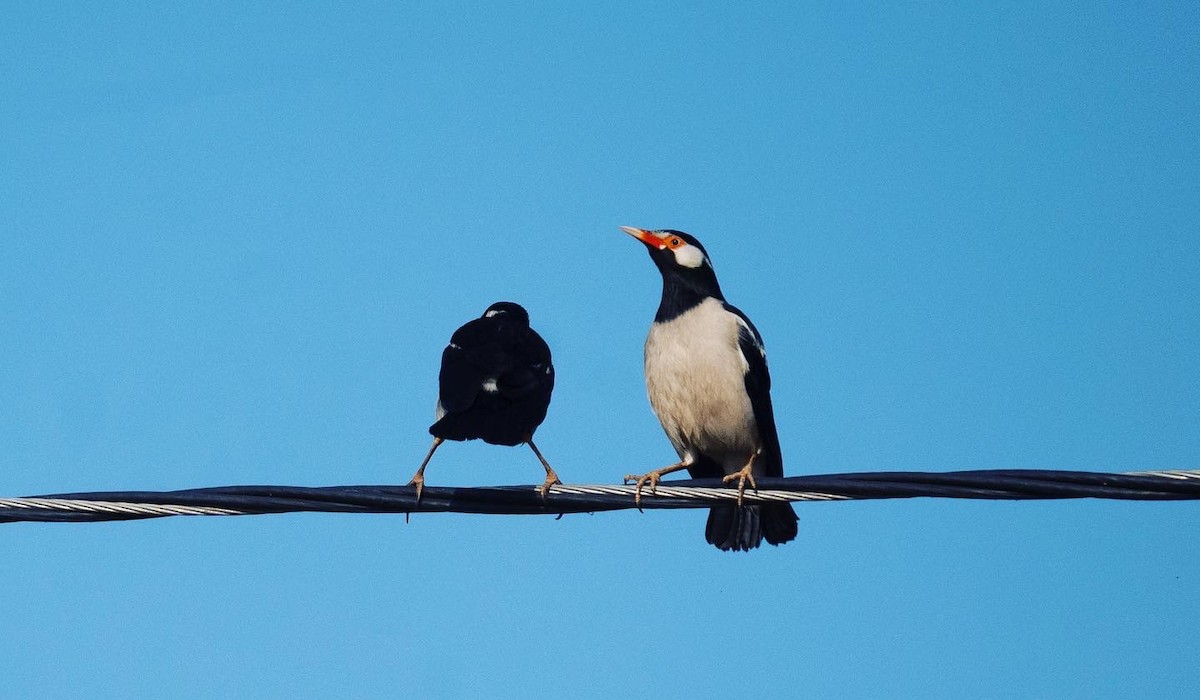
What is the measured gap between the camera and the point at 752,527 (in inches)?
275

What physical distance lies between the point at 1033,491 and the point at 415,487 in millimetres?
1892

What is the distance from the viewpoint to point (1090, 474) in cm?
418

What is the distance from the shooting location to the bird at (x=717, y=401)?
700 centimetres

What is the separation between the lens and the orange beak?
25.7 ft

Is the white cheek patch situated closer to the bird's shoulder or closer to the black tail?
the bird's shoulder

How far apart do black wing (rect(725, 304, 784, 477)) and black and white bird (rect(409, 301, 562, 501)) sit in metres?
1.44

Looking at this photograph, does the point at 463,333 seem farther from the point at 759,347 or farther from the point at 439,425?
the point at 759,347

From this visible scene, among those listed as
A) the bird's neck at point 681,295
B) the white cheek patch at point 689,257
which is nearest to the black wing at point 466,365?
the bird's neck at point 681,295

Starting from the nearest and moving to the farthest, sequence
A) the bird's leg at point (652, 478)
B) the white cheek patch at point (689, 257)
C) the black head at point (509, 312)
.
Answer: the bird's leg at point (652, 478)
the black head at point (509, 312)
the white cheek patch at point (689, 257)

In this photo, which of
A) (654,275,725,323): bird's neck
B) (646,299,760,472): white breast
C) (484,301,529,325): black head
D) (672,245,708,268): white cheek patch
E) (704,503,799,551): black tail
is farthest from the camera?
(672,245,708,268): white cheek patch

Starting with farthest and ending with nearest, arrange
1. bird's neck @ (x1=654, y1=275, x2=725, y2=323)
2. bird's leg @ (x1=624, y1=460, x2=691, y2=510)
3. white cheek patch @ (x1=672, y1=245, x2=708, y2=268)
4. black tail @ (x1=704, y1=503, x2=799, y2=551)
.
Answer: white cheek patch @ (x1=672, y1=245, x2=708, y2=268) < bird's neck @ (x1=654, y1=275, x2=725, y2=323) < black tail @ (x1=704, y1=503, x2=799, y2=551) < bird's leg @ (x1=624, y1=460, x2=691, y2=510)

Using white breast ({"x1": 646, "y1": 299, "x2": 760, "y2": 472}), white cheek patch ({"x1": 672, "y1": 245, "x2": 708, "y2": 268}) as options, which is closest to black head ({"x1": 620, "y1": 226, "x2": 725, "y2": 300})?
white cheek patch ({"x1": 672, "y1": 245, "x2": 708, "y2": 268})

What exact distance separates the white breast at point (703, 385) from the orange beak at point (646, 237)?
1.91 feet

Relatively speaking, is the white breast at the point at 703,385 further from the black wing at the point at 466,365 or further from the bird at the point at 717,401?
the black wing at the point at 466,365
